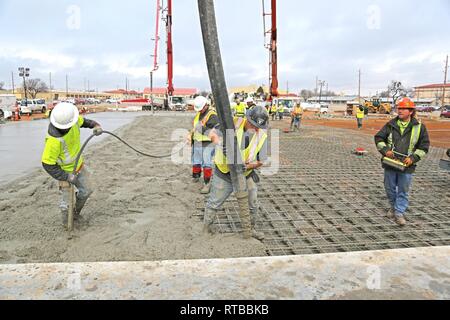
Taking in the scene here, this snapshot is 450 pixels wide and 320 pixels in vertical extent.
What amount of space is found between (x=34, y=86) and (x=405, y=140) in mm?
80274

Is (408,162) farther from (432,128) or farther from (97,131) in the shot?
(432,128)

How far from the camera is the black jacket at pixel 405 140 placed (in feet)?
12.9

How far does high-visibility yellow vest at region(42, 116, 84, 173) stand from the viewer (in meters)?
3.29

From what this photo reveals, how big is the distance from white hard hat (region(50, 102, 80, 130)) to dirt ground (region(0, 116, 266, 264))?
1127 mm

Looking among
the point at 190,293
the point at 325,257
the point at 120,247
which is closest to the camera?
the point at 190,293

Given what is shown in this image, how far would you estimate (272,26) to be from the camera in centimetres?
1823

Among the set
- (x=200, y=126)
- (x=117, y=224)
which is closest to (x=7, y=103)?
(x=200, y=126)

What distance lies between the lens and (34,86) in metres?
71.6

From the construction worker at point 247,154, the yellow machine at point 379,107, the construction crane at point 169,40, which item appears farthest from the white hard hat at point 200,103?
the yellow machine at point 379,107

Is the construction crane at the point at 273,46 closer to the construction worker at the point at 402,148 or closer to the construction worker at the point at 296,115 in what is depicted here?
the construction worker at the point at 296,115
